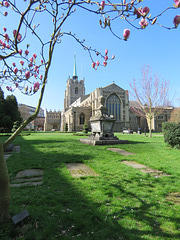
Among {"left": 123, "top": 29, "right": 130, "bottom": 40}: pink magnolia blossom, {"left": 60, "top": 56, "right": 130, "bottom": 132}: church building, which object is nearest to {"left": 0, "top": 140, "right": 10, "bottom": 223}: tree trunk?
{"left": 123, "top": 29, "right": 130, "bottom": 40}: pink magnolia blossom

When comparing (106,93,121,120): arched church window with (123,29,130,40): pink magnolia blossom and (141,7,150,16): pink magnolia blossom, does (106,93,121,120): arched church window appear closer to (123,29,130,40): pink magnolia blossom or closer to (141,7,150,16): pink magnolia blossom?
(123,29,130,40): pink magnolia blossom

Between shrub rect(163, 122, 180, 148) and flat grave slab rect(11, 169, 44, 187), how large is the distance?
7490 millimetres

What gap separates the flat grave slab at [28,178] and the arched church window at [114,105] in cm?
3994

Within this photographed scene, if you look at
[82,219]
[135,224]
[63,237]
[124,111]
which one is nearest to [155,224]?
[135,224]

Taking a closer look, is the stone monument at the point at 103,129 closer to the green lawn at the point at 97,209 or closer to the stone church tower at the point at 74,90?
the green lawn at the point at 97,209

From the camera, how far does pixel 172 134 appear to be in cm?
841

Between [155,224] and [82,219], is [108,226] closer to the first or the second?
[82,219]

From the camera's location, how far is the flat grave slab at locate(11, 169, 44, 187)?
3248mm

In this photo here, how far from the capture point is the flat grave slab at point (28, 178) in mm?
3248

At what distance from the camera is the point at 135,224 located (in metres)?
1.92

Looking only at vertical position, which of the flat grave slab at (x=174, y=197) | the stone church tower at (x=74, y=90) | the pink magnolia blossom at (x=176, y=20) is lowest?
the flat grave slab at (x=174, y=197)

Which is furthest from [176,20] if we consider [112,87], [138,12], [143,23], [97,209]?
[112,87]

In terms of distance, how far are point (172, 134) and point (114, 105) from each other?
3570 centimetres

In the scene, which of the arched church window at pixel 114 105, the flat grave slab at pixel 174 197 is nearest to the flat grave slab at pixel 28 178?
the flat grave slab at pixel 174 197
